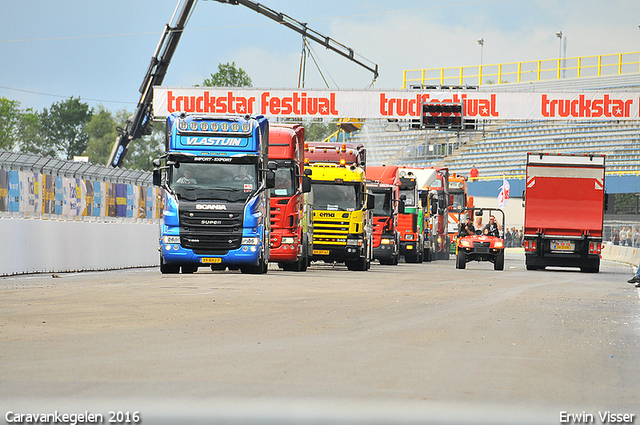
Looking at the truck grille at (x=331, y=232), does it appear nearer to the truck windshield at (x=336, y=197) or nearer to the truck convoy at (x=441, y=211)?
the truck windshield at (x=336, y=197)

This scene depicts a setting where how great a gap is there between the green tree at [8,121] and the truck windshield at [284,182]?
317 feet

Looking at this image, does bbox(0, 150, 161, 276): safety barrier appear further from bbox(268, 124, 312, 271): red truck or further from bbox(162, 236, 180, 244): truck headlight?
bbox(268, 124, 312, 271): red truck

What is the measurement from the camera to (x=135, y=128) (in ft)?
183

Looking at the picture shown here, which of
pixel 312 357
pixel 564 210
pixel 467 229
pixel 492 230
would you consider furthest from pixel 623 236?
pixel 312 357

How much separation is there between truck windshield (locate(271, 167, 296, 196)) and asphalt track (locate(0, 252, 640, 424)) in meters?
9.95

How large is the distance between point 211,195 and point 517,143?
215 feet

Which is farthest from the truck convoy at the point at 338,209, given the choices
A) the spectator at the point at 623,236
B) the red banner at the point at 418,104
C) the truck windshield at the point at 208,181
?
the spectator at the point at 623,236

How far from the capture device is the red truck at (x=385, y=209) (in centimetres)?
3612

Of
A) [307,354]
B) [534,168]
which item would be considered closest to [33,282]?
[307,354]

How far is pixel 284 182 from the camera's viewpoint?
25.9 m

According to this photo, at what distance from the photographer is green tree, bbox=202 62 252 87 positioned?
349 feet

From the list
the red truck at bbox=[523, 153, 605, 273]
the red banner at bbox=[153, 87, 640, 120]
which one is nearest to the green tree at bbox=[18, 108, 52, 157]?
the red banner at bbox=[153, 87, 640, 120]

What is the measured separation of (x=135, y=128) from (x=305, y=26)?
11281 millimetres

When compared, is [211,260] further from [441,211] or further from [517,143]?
[517,143]
